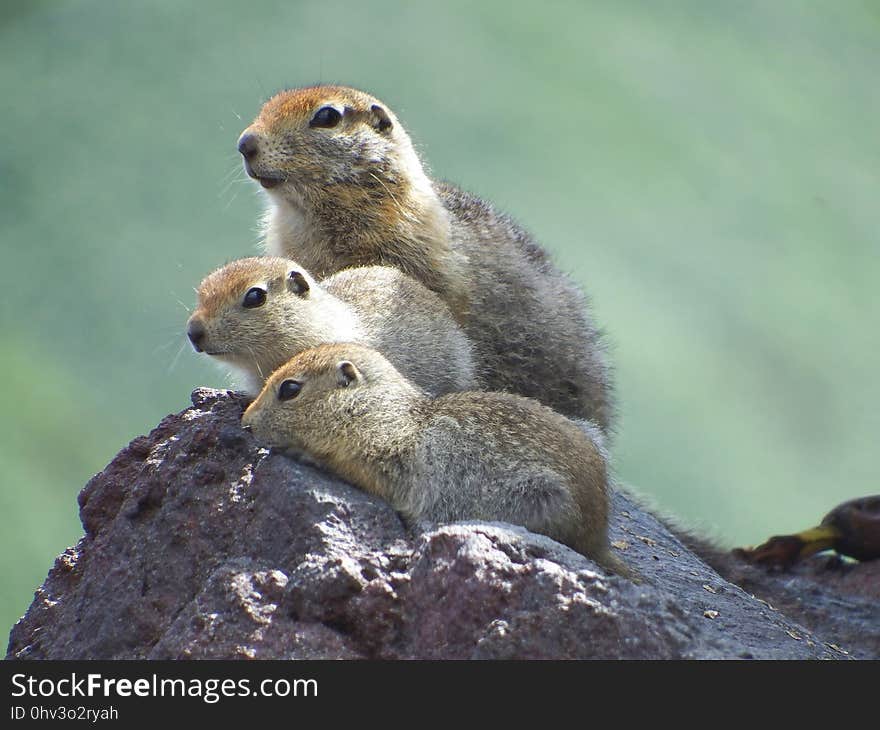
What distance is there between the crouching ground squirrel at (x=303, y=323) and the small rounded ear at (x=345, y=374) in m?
0.48

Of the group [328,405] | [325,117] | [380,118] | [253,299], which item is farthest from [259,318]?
[380,118]

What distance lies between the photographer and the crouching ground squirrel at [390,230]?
5.50 m

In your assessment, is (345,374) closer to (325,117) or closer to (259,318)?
(259,318)

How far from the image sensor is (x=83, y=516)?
448cm

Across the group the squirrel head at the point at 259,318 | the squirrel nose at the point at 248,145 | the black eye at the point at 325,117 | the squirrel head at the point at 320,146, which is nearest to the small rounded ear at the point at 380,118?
the squirrel head at the point at 320,146

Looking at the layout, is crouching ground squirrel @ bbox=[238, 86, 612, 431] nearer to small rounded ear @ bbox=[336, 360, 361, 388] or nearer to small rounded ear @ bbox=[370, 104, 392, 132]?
small rounded ear @ bbox=[370, 104, 392, 132]

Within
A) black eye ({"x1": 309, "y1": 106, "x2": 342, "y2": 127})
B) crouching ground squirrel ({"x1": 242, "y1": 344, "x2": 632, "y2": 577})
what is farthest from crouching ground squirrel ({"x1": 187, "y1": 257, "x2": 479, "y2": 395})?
black eye ({"x1": 309, "y1": 106, "x2": 342, "y2": 127})

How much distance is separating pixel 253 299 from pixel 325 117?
4.29ft

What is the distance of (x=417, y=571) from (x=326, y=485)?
544mm

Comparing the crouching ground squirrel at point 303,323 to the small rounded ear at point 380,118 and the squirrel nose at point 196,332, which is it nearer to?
the squirrel nose at point 196,332

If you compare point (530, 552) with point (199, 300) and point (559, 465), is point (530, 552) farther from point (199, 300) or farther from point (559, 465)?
point (199, 300)

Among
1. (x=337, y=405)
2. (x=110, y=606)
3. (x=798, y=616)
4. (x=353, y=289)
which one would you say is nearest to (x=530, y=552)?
(x=337, y=405)

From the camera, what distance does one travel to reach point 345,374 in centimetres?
412

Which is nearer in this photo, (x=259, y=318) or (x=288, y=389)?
(x=288, y=389)
